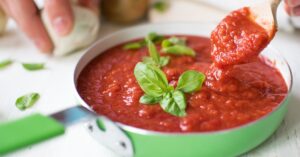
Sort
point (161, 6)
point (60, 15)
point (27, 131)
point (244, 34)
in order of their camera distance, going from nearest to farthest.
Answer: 1. point (27, 131)
2. point (244, 34)
3. point (60, 15)
4. point (161, 6)

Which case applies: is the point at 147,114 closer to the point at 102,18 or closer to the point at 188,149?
the point at 188,149

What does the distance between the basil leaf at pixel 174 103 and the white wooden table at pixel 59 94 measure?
9.6 inches

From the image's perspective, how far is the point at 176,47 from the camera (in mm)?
1977

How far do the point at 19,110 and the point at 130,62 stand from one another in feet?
1.56

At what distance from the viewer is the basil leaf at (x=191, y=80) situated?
159 cm

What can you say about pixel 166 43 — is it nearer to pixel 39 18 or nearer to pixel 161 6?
pixel 161 6

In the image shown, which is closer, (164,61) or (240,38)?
(240,38)

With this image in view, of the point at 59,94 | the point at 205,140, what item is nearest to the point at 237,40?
the point at 205,140

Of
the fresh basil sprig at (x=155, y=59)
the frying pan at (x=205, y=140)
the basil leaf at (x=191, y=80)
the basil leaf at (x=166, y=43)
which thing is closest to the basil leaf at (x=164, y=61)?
the fresh basil sprig at (x=155, y=59)

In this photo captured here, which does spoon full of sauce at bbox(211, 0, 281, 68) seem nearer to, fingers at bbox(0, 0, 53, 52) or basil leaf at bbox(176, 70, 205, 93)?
basil leaf at bbox(176, 70, 205, 93)

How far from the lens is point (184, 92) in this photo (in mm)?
1616

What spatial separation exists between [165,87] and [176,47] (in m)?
0.40

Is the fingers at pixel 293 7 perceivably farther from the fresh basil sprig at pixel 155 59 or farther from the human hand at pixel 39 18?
the human hand at pixel 39 18

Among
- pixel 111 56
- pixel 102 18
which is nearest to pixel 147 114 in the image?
pixel 111 56
